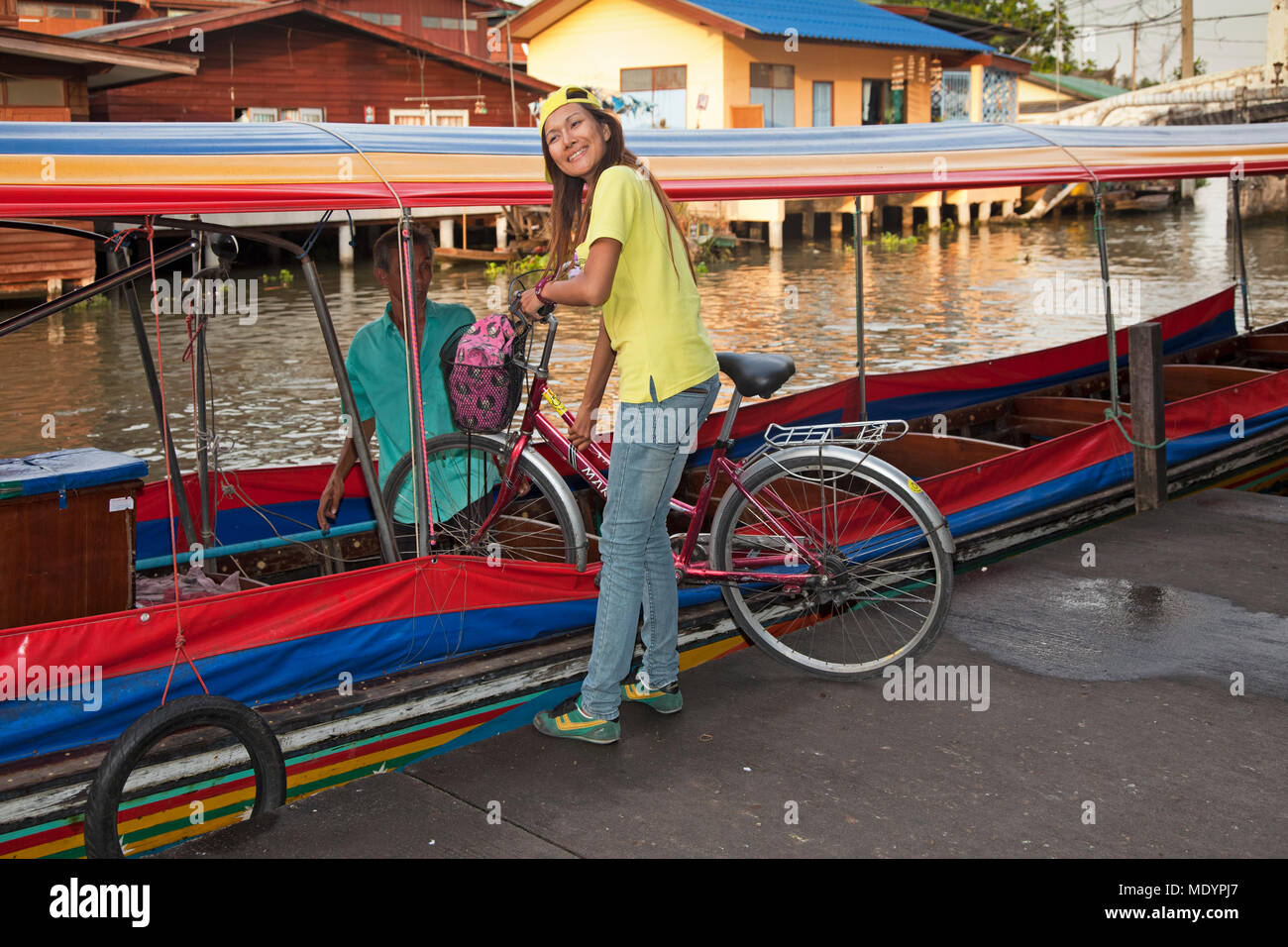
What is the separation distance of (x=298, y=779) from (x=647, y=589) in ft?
4.24

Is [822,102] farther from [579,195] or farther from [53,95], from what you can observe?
[579,195]

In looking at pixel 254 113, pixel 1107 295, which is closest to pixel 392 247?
pixel 1107 295

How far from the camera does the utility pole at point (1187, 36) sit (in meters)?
54.8

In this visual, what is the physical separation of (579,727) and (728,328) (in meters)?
15.9

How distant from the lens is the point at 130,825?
3.86 metres

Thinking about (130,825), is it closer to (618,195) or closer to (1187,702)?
(618,195)

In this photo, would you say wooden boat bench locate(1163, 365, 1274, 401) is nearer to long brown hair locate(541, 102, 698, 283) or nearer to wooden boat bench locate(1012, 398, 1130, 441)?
wooden boat bench locate(1012, 398, 1130, 441)

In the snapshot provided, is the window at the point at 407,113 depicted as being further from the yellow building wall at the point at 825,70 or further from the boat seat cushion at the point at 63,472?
the boat seat cushion at the point at 63,472

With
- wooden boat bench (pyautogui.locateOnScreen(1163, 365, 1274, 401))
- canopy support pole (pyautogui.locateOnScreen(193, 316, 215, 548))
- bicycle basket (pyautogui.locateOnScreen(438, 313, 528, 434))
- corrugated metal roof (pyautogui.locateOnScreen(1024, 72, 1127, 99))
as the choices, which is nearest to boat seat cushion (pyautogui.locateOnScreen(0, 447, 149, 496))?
canopy support pole (pyautogui.locateOnScreen(193, 316, 215, 548))

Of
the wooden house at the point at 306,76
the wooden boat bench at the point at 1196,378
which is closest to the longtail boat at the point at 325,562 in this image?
the wooden boat bench at the point at 1196,378

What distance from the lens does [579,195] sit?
395 centimetres

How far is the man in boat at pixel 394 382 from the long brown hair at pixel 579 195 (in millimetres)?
1211

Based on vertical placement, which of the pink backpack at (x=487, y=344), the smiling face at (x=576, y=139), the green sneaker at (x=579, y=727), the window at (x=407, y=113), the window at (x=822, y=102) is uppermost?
the window at (x=822, y=102)
